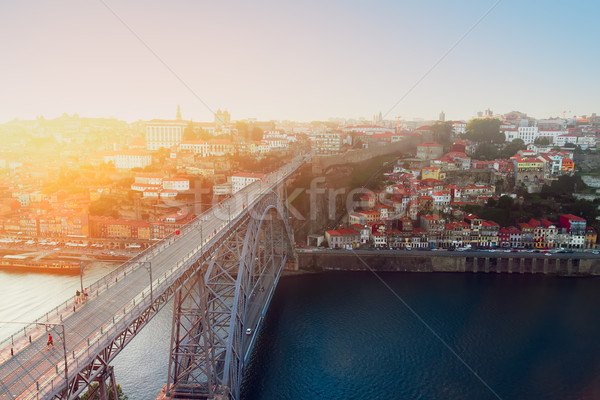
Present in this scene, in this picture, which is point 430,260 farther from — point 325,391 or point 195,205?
point 195,205

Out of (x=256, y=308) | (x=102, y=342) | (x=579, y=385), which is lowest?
(x=579, y=385)

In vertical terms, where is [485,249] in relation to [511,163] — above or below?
below

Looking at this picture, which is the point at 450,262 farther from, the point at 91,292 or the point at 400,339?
the point at 91,292

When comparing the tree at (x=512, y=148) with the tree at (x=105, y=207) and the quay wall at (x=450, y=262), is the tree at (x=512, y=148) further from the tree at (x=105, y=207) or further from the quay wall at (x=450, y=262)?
the tree at (x=105, y=207)

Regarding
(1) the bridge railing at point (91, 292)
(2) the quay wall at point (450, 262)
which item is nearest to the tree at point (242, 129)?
(2) the quay wall at point (450, 262)

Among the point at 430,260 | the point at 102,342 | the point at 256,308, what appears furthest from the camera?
the point at 430,260

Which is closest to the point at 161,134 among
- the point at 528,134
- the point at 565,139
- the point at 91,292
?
the point at 528,134

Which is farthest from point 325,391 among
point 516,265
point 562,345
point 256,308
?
point 516,265

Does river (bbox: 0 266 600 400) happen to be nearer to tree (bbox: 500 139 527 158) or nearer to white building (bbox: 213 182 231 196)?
white building (bbox: 213 182 231 196)

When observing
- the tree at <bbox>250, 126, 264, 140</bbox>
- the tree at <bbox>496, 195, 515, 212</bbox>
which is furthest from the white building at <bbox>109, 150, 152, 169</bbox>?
the tree at <bbox>496, 195, 515, 212</bbox>
